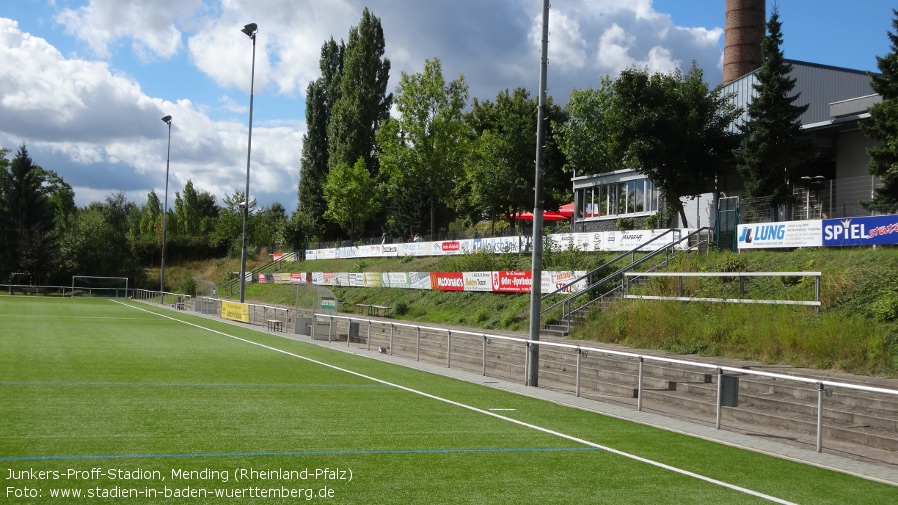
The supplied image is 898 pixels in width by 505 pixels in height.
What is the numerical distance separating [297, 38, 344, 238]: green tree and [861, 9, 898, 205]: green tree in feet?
179

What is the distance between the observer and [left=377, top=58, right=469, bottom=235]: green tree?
53125 mm

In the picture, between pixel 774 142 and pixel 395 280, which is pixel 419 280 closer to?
pixel 395 280

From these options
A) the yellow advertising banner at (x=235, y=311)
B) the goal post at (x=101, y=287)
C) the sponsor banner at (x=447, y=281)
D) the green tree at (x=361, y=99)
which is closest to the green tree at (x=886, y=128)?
the sponsor banner at (x=447, y=281)

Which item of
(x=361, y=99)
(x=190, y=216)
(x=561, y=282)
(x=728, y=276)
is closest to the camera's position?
(x=728, y=276)

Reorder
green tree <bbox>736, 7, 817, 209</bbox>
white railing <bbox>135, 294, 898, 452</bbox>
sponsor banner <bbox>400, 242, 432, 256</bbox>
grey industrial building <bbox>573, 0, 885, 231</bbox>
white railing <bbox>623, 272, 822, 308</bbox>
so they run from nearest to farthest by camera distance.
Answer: white railing <bbox>135, 294, 898, 452</bbox> < white railing <bbox>623, 272, 822, 308</bbox> < grey industrial building <bbox>573, 0, 885, 231</bbox> < green tree <bbox>736, 7, 817, 209</bbox> < sponsor banner <bbox>400, 242, 432, 256</bbox>

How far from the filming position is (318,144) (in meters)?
78.5

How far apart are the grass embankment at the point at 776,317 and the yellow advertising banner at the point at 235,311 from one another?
1435cm

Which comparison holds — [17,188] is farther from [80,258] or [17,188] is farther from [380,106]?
[380,106]

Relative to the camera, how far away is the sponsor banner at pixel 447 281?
3897 centimetres

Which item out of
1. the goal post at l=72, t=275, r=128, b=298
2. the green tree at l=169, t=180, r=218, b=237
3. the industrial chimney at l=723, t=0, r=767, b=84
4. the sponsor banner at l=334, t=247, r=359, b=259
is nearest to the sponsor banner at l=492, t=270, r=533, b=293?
the sponsor banner at l=334, t=247, r=359, b=259

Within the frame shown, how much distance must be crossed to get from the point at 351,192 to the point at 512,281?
33.9 meters

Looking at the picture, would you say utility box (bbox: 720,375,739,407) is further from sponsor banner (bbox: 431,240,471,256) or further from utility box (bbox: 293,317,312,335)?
sponsor banner (bbox: 431,240,471,256)

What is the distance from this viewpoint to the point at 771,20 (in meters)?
33.3

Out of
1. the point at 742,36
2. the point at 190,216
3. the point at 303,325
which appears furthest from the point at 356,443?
the point at 190,216
